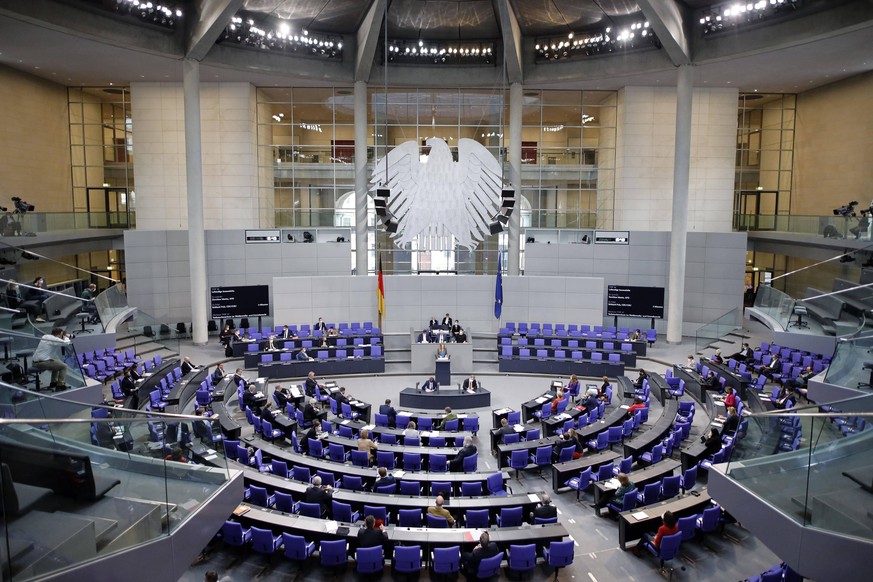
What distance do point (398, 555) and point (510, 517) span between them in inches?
78.7

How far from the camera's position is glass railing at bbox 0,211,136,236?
1895 cm

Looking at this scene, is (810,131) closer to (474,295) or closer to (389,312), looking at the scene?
(474,295)

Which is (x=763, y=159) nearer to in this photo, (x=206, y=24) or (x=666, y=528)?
(x=206, y=24)

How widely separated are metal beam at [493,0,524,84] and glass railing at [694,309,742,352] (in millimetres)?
12097

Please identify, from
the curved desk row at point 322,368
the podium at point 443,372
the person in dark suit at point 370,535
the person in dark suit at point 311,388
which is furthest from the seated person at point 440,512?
the curved desk row at point 322,368

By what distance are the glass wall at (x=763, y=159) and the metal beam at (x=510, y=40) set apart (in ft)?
35.9

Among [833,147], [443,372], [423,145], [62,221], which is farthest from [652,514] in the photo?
[62,221]

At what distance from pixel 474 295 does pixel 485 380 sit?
16.5 feet

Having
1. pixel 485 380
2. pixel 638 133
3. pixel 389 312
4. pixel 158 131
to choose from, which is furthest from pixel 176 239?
pixel 638 133

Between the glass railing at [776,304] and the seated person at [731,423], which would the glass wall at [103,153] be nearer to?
the seated person at [731,423]

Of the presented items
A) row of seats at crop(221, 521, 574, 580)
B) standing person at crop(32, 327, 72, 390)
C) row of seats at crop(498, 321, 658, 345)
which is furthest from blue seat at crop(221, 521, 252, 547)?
row of seats at crop(498, 321, 658, 345)

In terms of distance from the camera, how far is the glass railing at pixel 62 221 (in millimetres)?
18953

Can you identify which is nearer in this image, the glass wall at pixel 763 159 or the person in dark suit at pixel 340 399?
the person in dark suit at pixel 340 399

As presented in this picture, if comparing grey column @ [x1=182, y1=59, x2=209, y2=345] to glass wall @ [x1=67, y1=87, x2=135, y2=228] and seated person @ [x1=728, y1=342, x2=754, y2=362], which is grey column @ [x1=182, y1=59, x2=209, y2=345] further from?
seated person @ [x1=728, y1=342, x2=754, y2=362]
